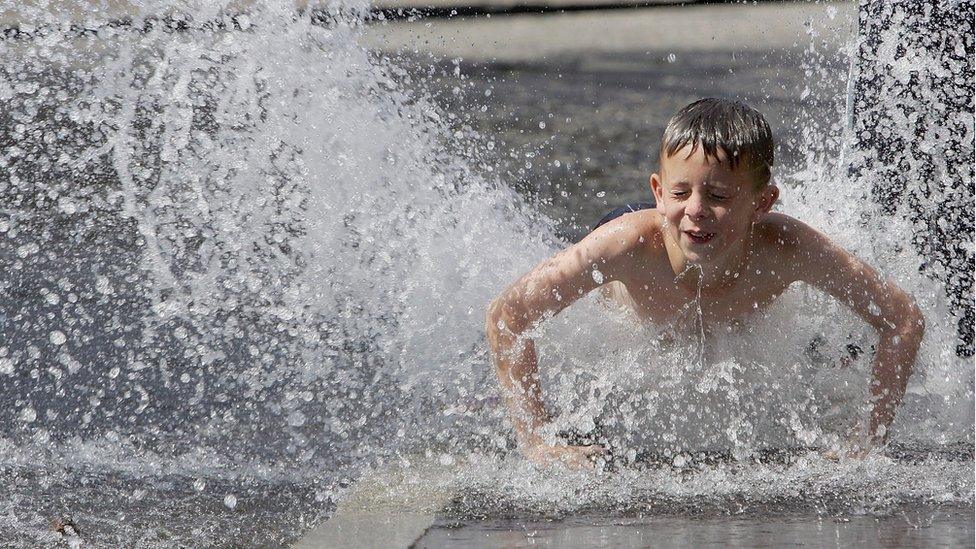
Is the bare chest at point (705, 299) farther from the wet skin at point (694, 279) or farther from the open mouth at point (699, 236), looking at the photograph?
the open mouth at point (699, 236)

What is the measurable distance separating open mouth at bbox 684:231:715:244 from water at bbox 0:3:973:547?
56cm

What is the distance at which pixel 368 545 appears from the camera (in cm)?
267

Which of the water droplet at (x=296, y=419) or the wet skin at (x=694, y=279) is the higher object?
the wet skin at (x=694, y=279)

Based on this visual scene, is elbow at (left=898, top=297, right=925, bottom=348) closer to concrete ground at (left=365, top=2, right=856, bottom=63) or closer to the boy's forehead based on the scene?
the boy's forehead

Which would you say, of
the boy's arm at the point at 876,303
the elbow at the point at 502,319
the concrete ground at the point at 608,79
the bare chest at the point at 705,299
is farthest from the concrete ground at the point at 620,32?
the elbow at the point at 502,319

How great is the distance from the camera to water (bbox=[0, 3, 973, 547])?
304 centimetres

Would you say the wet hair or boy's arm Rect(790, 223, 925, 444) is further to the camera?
boy's arm Rect(790, 223, 925, 444)

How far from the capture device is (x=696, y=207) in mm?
3219

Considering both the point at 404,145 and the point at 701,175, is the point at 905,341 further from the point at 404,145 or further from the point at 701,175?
the point at 404,145

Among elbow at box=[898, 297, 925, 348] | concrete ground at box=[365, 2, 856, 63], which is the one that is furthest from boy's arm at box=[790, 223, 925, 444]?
concrete ground at box=[365, 2, 856, 63]

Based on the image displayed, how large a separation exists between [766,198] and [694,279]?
34cm

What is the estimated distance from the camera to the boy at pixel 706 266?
325cm

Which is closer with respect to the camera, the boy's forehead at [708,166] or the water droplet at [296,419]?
the boy's forehead at [708,166]

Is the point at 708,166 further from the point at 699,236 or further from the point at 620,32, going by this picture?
the point at 620,32
